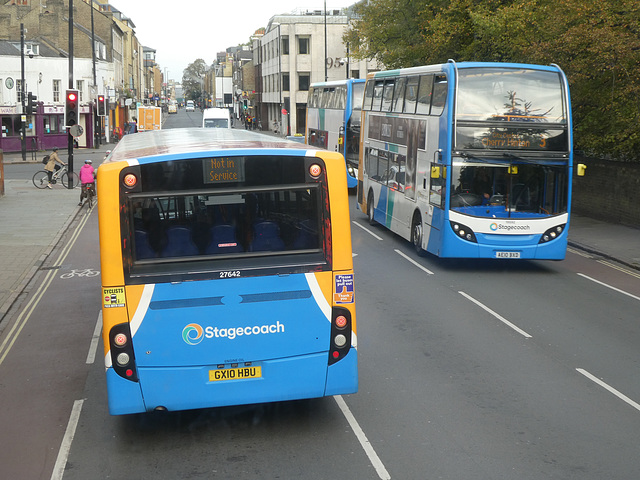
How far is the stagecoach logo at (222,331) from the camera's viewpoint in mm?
6766

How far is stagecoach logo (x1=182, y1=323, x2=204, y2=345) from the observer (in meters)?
6.75

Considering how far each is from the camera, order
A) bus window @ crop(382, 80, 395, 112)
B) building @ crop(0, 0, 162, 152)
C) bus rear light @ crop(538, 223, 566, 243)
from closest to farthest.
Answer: bus rear light @ crop(538, 223, 566, 243) → bus window @ crop(382, 80, 395, 112) → building @ crop(0, 0, 162, 152)

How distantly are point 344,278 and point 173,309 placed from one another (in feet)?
5.08

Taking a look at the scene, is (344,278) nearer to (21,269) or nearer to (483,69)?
(483,69)

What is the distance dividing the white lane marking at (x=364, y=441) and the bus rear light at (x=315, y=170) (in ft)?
8.25

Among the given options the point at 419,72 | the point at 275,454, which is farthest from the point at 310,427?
the point at 419,72

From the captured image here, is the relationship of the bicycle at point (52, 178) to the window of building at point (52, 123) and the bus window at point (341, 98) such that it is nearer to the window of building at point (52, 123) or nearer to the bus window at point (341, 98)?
the bus window at point (341, 98)

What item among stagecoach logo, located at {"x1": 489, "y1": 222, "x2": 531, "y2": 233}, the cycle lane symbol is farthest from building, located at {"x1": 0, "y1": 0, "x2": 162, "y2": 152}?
stagecoach logo, located at {"x1": 489, "y1": 222, "x2": 531, "y2": 233}

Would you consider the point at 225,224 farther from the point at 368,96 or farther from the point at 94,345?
the point at 368,96

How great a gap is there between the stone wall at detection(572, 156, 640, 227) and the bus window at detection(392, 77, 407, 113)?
787 centimetres

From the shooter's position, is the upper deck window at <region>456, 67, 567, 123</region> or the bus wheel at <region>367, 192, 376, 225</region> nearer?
the upper deck window at <region>456, 67, 567, 123</region>

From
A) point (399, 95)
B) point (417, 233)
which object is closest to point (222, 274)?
point (417, 233)

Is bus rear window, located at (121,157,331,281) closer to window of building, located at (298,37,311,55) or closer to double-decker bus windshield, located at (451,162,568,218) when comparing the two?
double-decker bus windshield, located at (451,162,568,218)

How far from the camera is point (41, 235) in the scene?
20.5 metres
